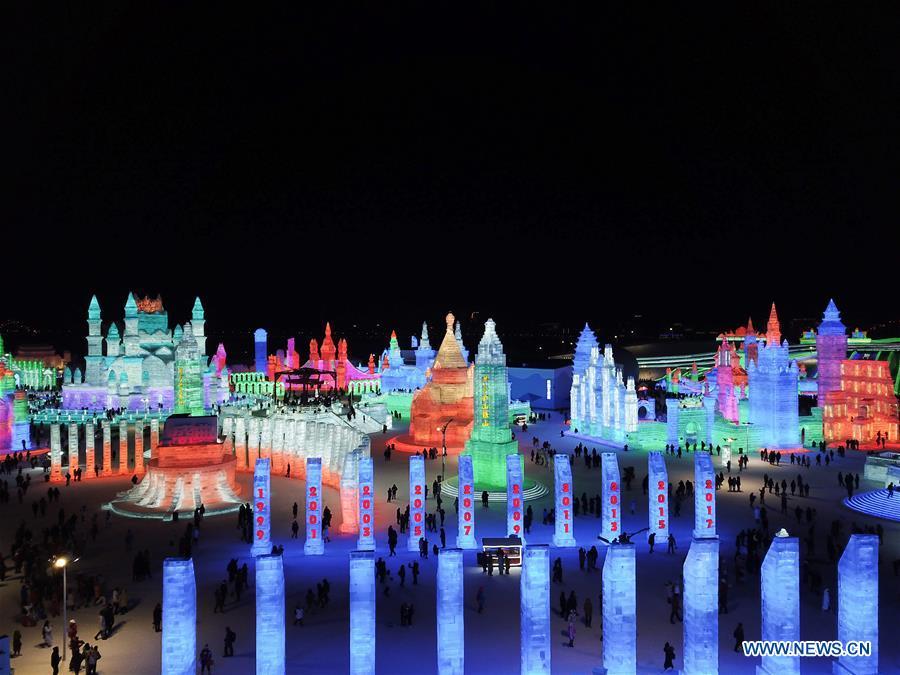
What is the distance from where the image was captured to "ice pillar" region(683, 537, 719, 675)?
51.5 ft

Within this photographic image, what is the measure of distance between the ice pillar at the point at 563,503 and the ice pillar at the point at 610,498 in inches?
48.8

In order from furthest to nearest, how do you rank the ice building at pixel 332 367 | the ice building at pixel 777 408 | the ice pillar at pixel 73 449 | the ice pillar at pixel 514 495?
the ice building at pixel 332 367, the ice building at pixel 777 408, the ice pillar at pixel 73 449, the ice pillar at pixel 514 495

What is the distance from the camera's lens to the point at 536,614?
1527 centimetres

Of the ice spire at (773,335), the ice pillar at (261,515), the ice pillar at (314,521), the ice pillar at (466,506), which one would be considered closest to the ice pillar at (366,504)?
the ice pillar at (314,521)

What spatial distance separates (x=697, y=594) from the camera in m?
15.8

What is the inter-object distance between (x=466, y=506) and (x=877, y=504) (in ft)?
55.4

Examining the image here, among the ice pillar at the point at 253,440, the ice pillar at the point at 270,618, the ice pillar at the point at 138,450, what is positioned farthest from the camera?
the ice pillar at the point at 253,440

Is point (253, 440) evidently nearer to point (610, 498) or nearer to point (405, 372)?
point (610, 498)

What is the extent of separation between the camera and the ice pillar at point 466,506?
81.7 ft

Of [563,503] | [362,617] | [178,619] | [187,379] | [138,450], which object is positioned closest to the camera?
[178,619]

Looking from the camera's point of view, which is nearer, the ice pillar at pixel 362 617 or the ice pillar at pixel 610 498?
the ice pillar at pixel 362 617

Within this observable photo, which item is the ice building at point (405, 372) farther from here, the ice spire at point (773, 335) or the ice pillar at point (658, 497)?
the ice pillar at point (658, 497)

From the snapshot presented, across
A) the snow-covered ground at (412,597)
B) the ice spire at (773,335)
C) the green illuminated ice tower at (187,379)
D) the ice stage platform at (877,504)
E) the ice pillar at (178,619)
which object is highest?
the ice spire at (773,335)

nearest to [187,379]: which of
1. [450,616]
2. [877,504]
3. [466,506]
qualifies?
[466,506]
